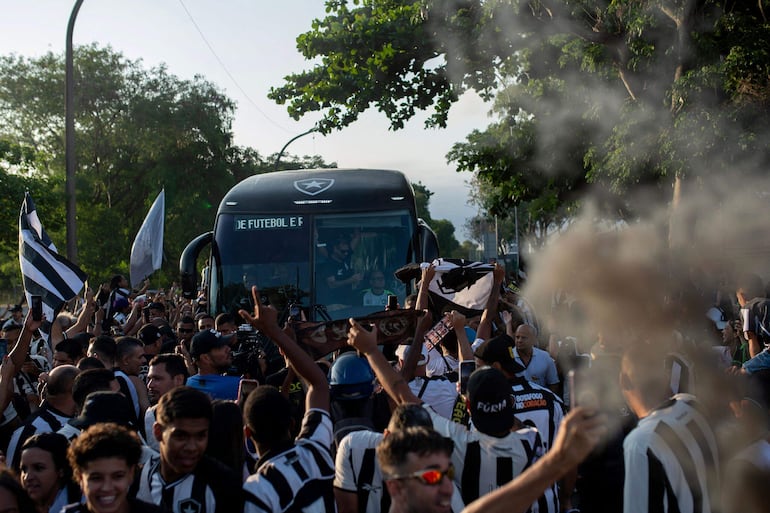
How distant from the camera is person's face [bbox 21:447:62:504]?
3.80 metres

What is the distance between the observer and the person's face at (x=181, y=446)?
3490 millimetres

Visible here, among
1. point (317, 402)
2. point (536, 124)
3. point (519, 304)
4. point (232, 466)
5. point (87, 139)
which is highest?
point (87, 139)

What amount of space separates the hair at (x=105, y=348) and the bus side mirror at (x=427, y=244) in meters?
4.74

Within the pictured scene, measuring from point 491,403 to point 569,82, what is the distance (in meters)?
12.3

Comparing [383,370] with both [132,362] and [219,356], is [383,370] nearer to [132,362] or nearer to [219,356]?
[219,356]

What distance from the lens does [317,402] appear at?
4.08m

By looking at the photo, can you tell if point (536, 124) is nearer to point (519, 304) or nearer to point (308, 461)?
point (519, 304)

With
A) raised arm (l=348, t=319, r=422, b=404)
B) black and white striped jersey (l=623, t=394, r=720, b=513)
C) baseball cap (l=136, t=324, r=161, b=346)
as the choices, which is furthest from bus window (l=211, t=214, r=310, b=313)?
black and white striped jersey (l=623, t=394, r=720, b=513)

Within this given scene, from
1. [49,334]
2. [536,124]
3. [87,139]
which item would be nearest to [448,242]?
[87,139]

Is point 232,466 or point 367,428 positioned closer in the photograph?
point 232,466

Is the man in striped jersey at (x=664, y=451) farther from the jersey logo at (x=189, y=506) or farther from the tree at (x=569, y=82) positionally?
the tree at (x=569, y=82)

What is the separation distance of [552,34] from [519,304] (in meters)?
6.10

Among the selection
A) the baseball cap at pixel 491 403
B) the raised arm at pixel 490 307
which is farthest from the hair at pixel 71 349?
the baseball cap at pixel 491 403

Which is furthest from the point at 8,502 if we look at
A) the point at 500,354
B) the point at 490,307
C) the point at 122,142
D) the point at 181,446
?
the point at 122,142
